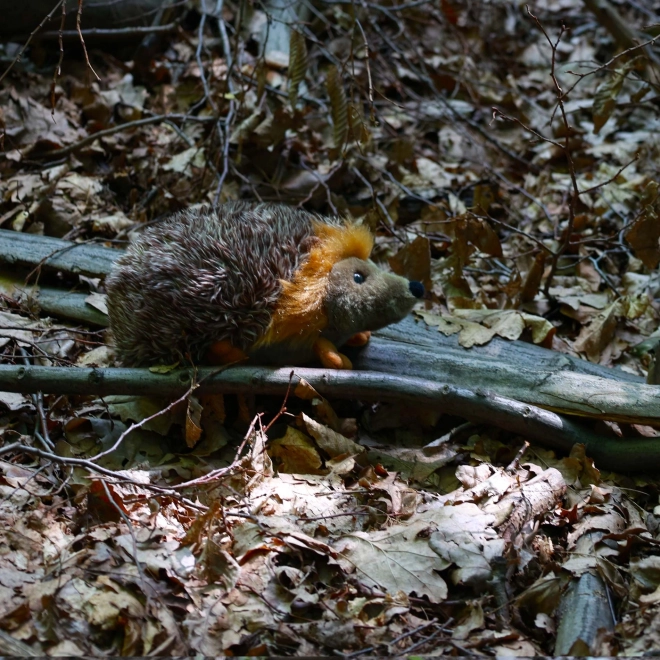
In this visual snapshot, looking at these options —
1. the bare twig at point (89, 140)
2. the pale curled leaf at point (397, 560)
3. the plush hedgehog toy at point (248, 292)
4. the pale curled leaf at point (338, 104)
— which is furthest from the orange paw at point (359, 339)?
the bare twig at point (89, 140)

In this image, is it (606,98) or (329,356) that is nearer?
(329,356)

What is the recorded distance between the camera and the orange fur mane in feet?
12.1

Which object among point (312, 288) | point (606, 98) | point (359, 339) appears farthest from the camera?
point (606, 98)

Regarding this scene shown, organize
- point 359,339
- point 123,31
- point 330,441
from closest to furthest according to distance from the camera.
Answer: point 330,441
point 359,339
point 123,31

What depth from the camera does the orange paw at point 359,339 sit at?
413 centimetres

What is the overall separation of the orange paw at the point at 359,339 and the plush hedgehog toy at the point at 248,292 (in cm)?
15

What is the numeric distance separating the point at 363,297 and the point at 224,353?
83cm

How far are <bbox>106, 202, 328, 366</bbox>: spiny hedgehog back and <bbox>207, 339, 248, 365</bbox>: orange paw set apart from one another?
3 centimetres

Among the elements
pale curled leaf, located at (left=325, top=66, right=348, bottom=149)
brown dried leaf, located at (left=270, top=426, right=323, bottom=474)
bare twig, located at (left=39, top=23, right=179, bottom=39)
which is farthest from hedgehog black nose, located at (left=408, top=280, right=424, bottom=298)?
bare twig, located at (left=39, top=23, right=179, bottom=39)

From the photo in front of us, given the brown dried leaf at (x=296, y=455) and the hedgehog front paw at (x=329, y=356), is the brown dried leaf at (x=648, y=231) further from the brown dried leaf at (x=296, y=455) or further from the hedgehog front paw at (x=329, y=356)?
the brown dried leaf at (x=296, y=455)

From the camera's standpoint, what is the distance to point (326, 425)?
396 centimetres

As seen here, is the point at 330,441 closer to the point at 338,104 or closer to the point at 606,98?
the point at 338,104

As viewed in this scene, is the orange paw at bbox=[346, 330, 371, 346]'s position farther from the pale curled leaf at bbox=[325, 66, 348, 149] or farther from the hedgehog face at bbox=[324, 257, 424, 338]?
the pale curled leaf at bbox=[325, 66, 348, 149]

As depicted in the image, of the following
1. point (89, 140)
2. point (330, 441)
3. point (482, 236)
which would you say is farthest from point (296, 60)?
point (330, 441)
